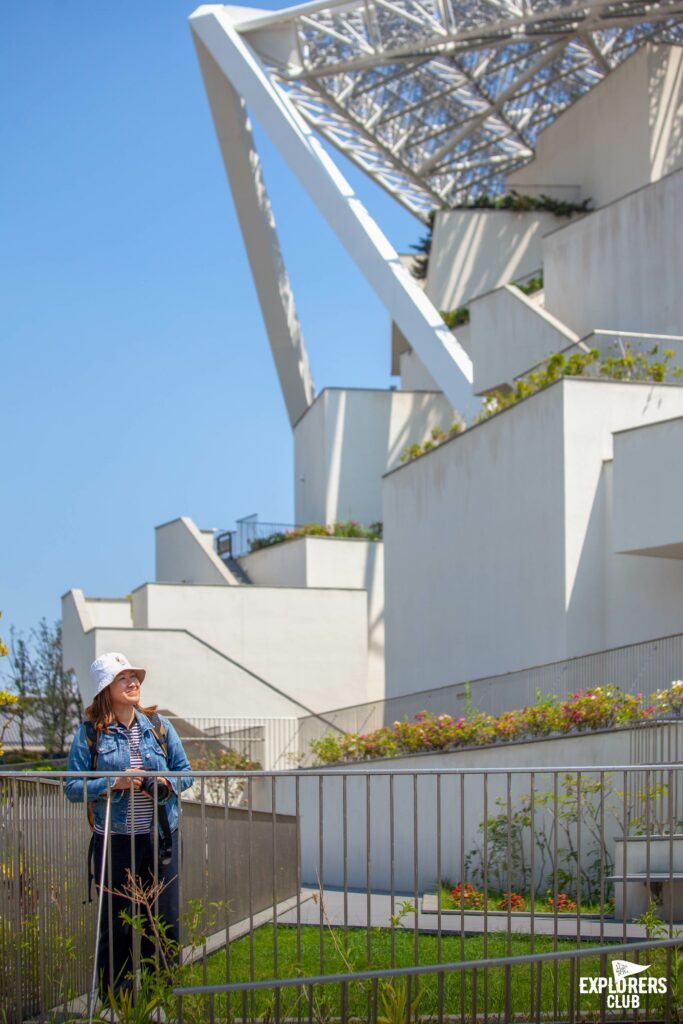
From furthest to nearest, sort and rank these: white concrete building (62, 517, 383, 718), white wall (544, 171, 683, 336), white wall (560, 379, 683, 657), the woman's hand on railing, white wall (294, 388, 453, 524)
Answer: white wall (294, 388, 453, 524), white concrete building (62, 517, 383, 718), white wall (544, 171, 683, 336), white wall (560, 379, 683, 657), the woman's hand on railing

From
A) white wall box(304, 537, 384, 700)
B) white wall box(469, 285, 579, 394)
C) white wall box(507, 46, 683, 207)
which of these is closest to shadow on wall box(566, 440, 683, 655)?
white wall box(469, 285, 579, 394)

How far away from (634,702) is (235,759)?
32.4 feet

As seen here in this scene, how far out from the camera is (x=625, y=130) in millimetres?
35250

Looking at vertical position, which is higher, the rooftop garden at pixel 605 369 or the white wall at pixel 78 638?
the rooftop garden at pixel 605 369

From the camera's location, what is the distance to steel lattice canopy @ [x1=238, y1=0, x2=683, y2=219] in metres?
36.8

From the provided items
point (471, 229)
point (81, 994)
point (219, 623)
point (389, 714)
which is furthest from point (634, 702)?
point (471, 229)

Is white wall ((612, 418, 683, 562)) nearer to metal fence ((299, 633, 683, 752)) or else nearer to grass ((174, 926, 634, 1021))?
metal fence ((299, 633, 683, 752))

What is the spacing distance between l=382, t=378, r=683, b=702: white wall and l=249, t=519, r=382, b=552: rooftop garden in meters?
10.3

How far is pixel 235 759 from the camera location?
24.5 meters

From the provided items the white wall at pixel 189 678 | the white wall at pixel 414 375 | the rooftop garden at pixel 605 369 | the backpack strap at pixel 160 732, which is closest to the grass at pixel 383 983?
the backpack strap at pixel 160 732

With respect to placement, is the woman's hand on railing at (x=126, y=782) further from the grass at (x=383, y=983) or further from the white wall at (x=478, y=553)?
the white wall at (x=478, y=553)

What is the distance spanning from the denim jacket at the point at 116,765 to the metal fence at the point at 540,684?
398 inches

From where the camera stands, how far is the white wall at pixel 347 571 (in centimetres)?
3475

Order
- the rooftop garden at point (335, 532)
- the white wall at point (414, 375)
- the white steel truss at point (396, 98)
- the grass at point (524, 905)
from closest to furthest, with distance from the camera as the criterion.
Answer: the grass at point (524, 905) < the white steel truss at point (396, 98) < the rooftop garden at point (335, 532) < the white wall at point (414, 375)
